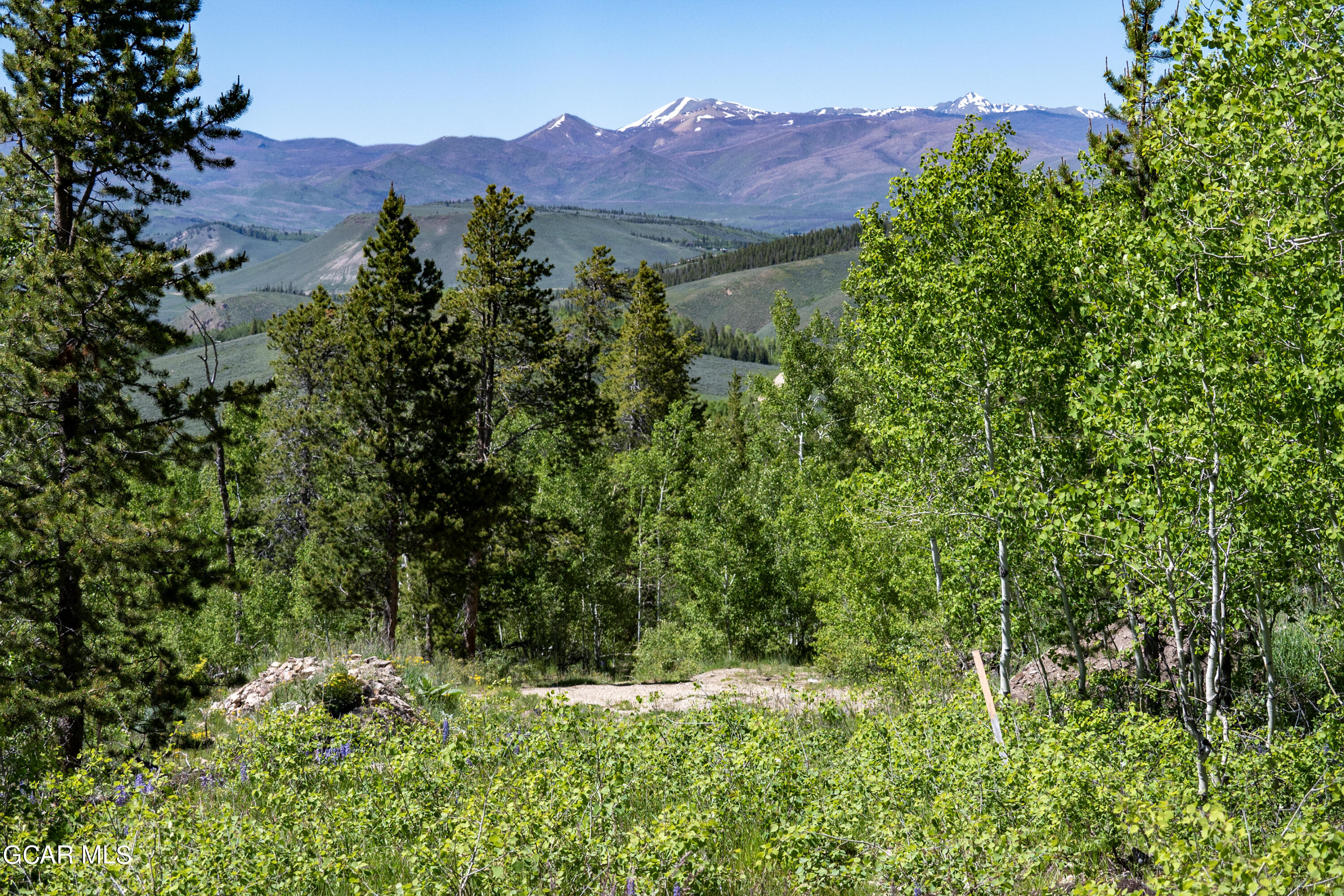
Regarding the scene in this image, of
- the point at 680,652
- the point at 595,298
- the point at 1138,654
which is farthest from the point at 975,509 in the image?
the point at 595,298

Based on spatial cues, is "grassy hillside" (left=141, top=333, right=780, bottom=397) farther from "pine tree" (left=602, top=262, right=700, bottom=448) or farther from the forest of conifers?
the forest of conifers

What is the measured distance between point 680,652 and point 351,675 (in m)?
19.6

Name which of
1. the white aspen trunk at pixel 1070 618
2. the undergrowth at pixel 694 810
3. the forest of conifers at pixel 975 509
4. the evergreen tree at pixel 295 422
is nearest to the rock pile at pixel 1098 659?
the forest of conifers at pixel 975 509

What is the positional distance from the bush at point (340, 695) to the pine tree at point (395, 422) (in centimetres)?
1009

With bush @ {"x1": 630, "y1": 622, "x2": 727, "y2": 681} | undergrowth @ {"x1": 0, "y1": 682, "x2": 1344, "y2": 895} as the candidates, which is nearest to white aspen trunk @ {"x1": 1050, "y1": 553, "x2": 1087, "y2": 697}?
undergrowth @ {"x1": 0, "y1": 682, "x2": 1344, "y2": 895}

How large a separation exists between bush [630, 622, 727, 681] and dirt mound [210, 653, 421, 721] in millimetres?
14985

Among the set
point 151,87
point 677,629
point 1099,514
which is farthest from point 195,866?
point 677,629

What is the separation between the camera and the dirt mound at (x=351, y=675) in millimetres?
12492

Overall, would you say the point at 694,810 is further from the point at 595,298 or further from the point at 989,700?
the point at 595,298

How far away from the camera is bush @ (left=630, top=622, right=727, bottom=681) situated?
98.9 ft

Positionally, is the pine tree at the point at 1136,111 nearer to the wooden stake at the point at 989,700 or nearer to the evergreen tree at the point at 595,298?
the wooden stake at the point at 989,700

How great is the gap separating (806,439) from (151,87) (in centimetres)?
3050

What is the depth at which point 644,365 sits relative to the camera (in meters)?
41.9

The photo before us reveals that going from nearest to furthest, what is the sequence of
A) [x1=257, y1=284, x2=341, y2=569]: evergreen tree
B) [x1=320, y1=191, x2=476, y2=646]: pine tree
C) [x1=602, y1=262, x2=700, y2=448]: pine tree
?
[x1=320, y1=191, x2=476, y2=646]: pine tree
[x1=257, y1=284, x2=341, y2=569]: evergreen tree
[x1=602, y1=262, x2=700, y2=448]: pine tree
